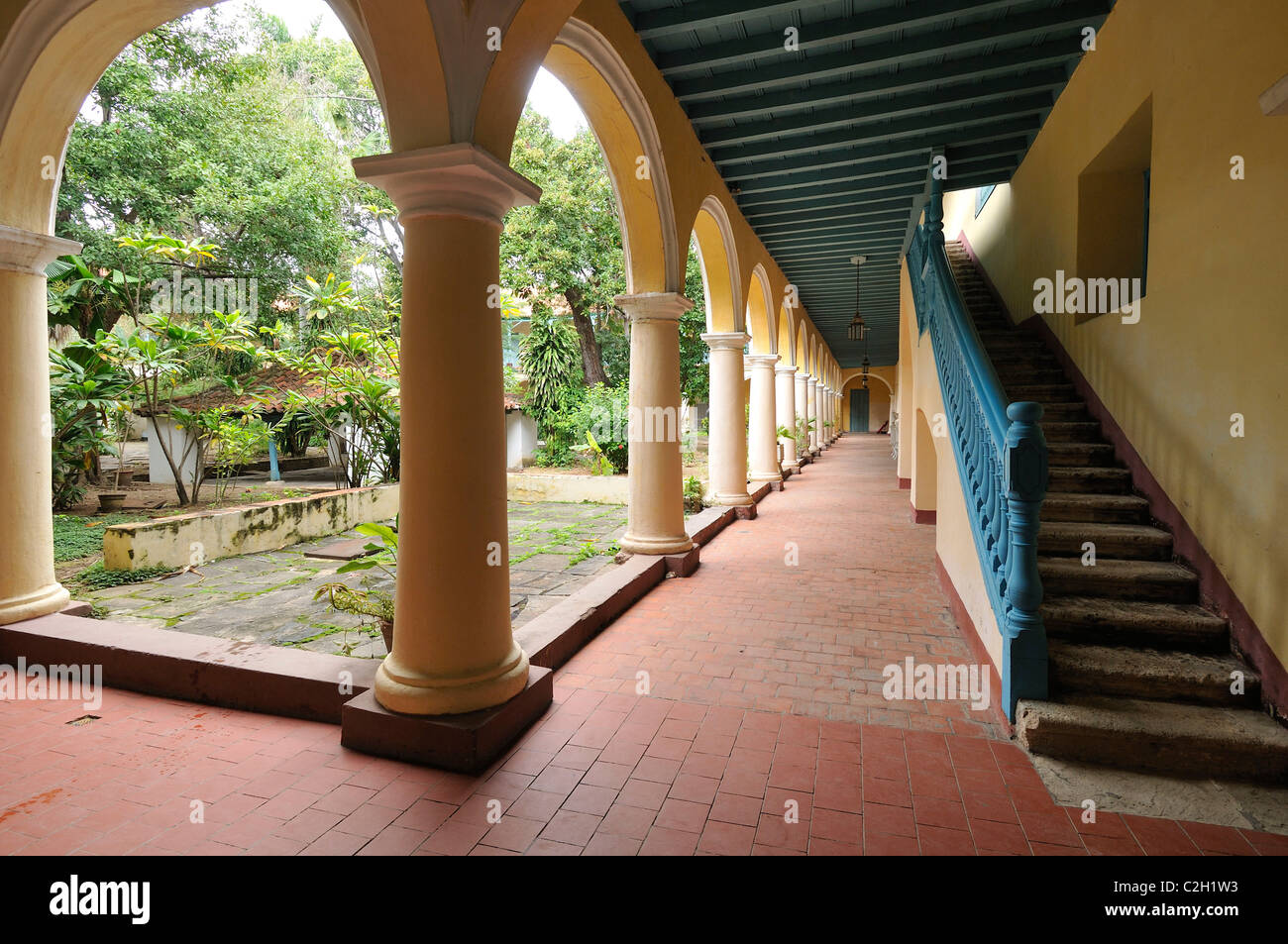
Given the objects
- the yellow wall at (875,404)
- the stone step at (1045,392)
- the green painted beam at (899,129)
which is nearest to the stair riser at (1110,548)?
the stone step at (1045,392)

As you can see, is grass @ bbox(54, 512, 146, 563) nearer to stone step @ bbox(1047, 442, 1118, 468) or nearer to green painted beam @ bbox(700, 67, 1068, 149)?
green painted beam @ bbox(700, 67, 1068, 149)

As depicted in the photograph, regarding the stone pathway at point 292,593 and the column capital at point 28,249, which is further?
the stone pathway at point 292,593

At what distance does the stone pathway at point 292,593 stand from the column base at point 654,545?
579mm

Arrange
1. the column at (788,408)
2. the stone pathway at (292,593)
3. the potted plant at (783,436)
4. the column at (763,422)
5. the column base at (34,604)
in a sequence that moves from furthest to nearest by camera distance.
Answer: the column at (788,408)
the potted plant at (783,436)
the column at (763,422)
the stone pathway at (292,593)
the column base at (34,604)

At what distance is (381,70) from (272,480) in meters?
16.2

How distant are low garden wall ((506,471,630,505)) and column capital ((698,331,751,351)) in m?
4.47

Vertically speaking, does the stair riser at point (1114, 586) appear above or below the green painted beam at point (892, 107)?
below

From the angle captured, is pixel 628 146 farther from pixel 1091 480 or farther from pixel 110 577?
pixel 110 577

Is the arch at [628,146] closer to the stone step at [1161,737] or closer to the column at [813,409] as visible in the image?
the stone step at [1161,737]

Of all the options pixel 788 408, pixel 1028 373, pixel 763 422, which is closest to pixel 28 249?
pixel 1028 373

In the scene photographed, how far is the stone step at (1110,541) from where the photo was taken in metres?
4.34
